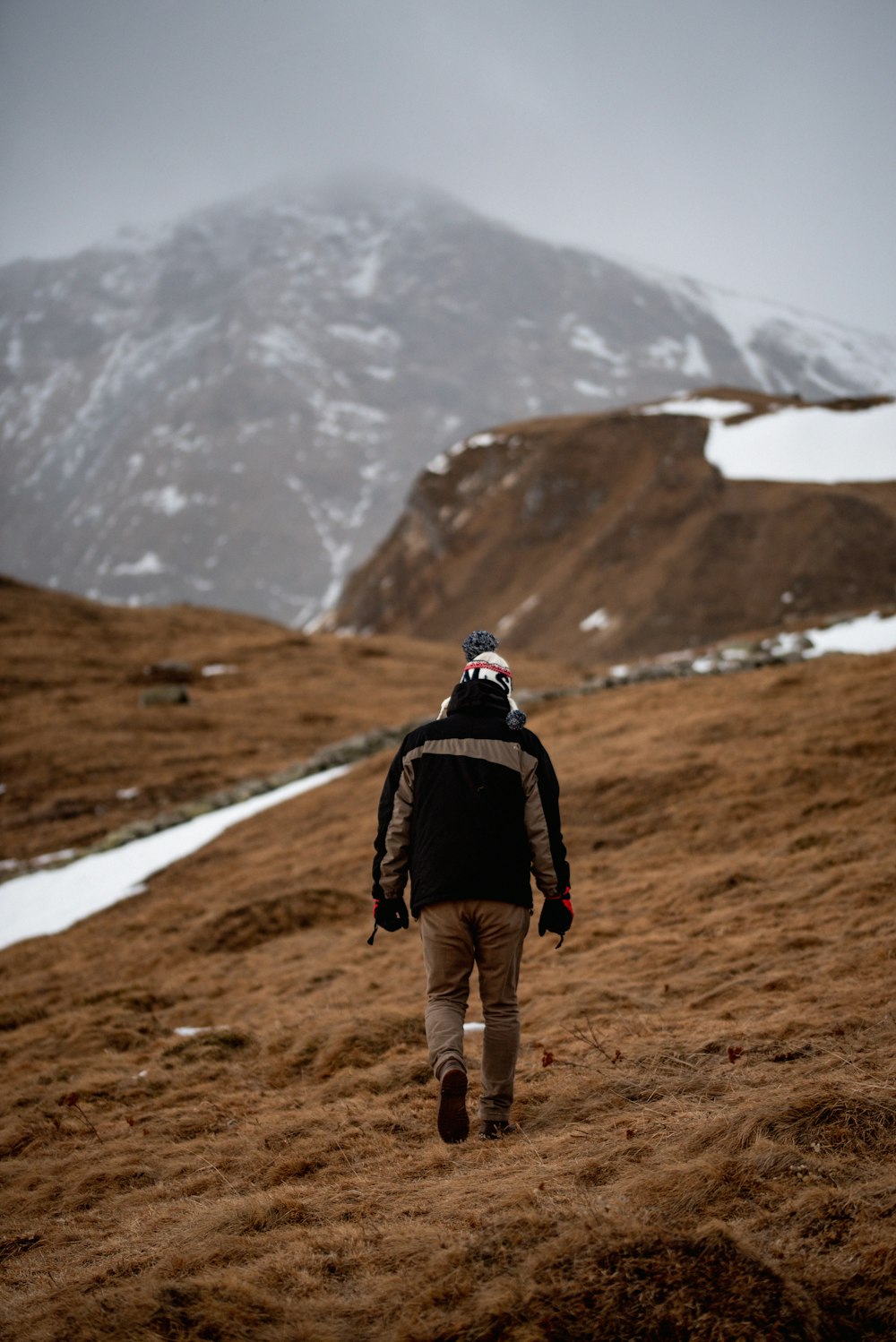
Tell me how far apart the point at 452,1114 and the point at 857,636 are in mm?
20979

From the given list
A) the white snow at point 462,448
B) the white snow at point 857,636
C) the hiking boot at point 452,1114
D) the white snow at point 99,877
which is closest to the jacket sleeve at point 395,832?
the hiking boot at point 452,1114

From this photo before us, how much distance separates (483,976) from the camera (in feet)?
17.0

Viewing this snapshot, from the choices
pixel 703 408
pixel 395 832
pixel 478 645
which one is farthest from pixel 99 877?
pixel 703 408

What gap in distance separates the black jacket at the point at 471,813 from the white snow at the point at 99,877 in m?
11.5

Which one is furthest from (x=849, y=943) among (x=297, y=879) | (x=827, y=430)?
(x=827, y=430)

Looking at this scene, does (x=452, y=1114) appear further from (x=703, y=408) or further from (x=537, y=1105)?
(x=703, y=408)

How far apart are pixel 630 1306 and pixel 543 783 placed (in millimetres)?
2523

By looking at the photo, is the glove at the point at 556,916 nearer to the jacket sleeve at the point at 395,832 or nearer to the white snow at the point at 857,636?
the jacket sleeve at the point at 395,832

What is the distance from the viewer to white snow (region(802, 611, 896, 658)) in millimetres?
22297

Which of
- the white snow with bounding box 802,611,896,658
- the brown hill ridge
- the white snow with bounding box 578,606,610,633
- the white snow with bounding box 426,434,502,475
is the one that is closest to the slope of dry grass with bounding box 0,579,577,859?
the white snow with bounding box 578,606,610,633

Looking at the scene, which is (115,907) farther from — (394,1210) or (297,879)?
(394,1210)

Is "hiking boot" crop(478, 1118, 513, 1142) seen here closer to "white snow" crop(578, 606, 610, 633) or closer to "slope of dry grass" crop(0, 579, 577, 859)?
"slope of dry grass" crop(0, 579, 577, 859)

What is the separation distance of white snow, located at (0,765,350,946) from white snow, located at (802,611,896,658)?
37.0 feet

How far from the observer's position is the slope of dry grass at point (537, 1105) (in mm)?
3223
